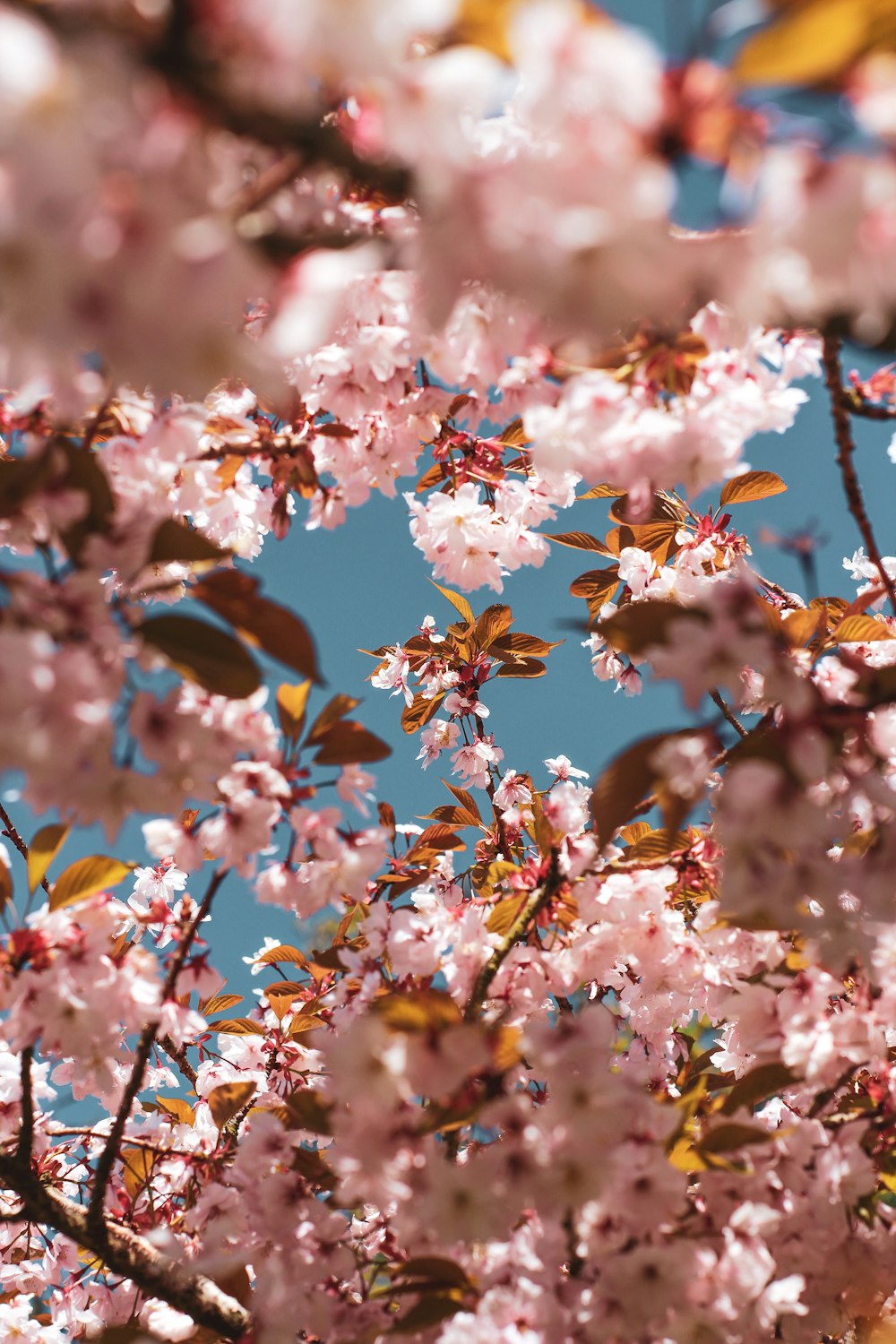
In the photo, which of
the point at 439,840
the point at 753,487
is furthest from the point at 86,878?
the point at 753,487

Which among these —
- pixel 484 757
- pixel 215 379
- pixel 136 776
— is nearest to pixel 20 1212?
pixel 136 776

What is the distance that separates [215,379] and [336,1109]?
0.91 metres

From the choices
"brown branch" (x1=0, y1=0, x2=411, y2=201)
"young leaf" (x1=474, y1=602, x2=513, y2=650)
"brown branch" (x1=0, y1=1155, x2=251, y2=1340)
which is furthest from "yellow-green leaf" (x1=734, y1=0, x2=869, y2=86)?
"young leaf" (x1=474, y1=602, x2=513, y2=650)

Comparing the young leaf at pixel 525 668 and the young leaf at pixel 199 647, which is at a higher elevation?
the young leaf at pixel 525 668

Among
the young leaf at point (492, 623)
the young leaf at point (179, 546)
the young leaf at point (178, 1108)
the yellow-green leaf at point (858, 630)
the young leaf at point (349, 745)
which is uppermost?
the young leaf at point (492, 623)

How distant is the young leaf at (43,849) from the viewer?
1.27m

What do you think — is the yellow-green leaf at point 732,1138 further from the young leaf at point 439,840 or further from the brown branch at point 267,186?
the brown branch at point 267,186

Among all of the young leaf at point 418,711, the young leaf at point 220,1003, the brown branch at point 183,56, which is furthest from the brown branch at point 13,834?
the brown branch at point 183,56

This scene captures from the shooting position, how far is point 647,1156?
3.53ft

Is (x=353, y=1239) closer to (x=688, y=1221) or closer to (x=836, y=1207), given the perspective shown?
(x=688, y=1221)

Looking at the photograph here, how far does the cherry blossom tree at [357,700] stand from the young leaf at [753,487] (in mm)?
691

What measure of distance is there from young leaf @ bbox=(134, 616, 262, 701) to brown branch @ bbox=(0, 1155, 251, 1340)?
94cm

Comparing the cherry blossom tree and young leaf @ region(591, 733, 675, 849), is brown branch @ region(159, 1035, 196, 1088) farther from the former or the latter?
young leaf @ region(591, 733, 675, 849)

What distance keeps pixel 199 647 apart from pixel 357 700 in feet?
0.96
